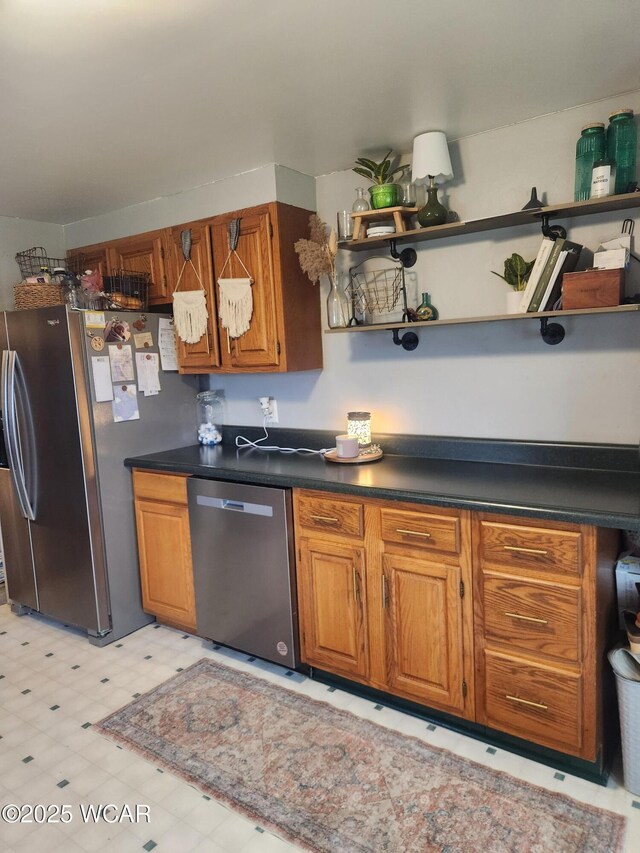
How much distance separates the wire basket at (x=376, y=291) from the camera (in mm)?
2559

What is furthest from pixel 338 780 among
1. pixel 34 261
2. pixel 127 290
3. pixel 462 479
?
pixel 34 261

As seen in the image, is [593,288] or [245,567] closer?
[593,288]

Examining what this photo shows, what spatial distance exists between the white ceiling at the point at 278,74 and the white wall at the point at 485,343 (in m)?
0.13

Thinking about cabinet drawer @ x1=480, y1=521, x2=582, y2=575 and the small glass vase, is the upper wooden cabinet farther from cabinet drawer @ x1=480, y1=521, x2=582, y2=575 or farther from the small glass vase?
cabinet drawer @ x1=480, y1=521, x2=582, y2=575

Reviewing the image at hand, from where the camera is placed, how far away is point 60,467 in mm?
2787

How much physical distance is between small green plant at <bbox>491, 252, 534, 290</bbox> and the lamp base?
318 millimetres

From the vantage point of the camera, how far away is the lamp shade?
7.36ft

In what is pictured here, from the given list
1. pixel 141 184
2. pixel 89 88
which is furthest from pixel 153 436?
pixel 89 88

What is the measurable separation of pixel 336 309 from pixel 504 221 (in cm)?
78

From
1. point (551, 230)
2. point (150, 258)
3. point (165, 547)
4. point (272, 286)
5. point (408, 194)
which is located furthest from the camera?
point (150, 258)

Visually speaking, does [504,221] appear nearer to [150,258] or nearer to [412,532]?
[412,532]

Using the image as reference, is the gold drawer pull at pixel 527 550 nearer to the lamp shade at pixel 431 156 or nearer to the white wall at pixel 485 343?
the white wall at pixel 485 343

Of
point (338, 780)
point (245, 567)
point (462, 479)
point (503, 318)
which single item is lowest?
point (338, 780)

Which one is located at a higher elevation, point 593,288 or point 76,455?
point 593,288
